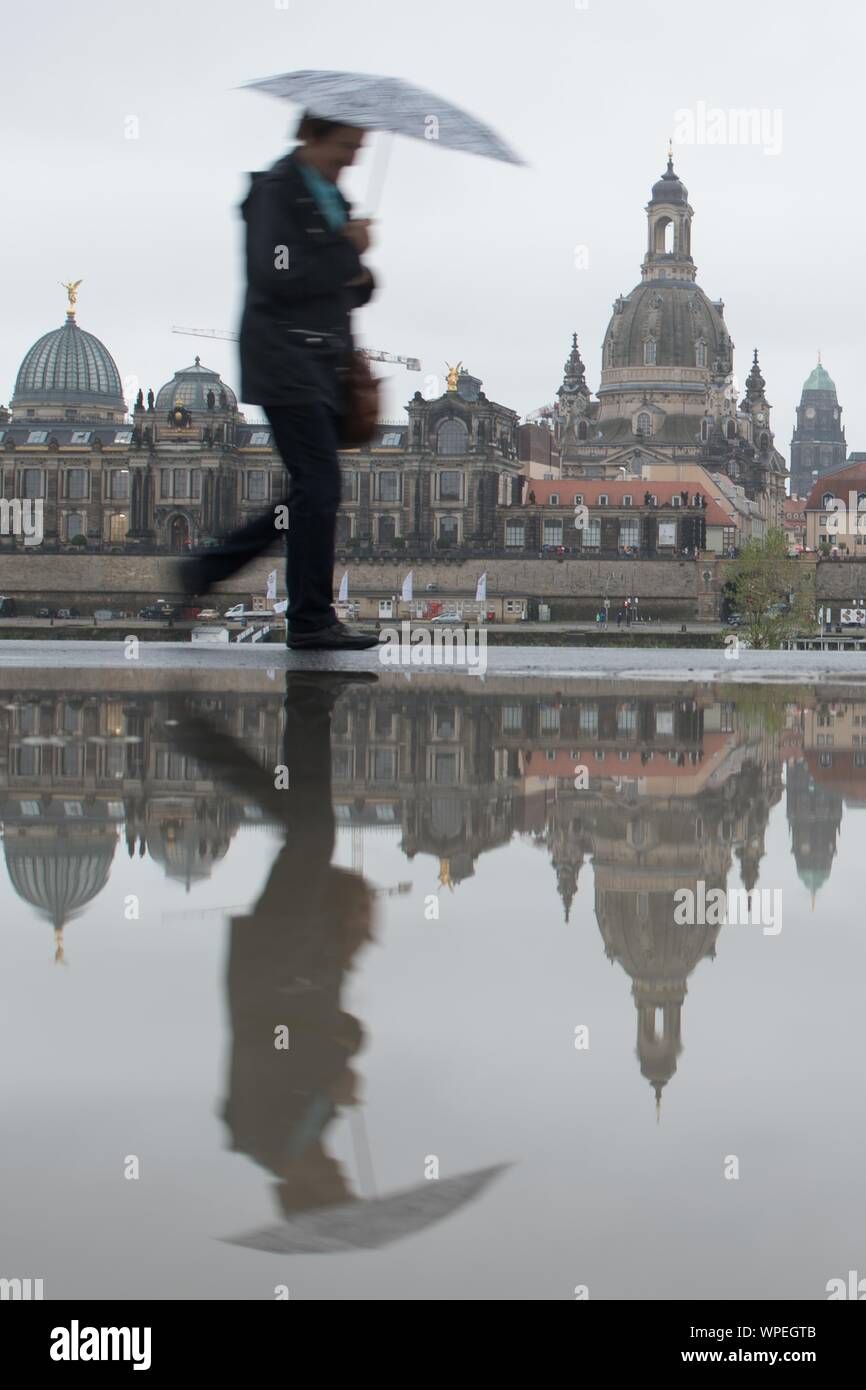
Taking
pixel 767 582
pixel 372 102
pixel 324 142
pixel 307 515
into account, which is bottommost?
pixel 307 515

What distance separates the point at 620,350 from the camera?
113 meters

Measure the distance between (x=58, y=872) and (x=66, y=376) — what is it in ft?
349

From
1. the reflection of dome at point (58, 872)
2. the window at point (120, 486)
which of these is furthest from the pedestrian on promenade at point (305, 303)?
the window at point (120, 486)

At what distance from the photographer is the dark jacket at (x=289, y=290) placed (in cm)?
419

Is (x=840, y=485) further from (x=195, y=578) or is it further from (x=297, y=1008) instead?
(x=297, y=1008)

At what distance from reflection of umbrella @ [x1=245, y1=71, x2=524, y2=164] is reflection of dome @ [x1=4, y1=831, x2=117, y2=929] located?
2.13 metres

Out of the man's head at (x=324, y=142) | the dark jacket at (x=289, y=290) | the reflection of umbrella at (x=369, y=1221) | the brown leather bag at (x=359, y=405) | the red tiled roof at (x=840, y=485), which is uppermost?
the red tiled roof at (x=840, y=485)

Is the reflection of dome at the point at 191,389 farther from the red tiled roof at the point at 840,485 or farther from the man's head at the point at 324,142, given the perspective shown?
the man's head at the point at 324,142

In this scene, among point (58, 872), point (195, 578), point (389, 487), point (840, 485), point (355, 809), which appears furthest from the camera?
point (840, 485)

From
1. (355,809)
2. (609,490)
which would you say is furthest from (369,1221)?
(609,490)

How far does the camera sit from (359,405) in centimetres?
446

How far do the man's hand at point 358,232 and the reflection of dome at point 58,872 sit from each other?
1926 mm

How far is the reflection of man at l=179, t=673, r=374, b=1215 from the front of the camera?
5.05 ft
